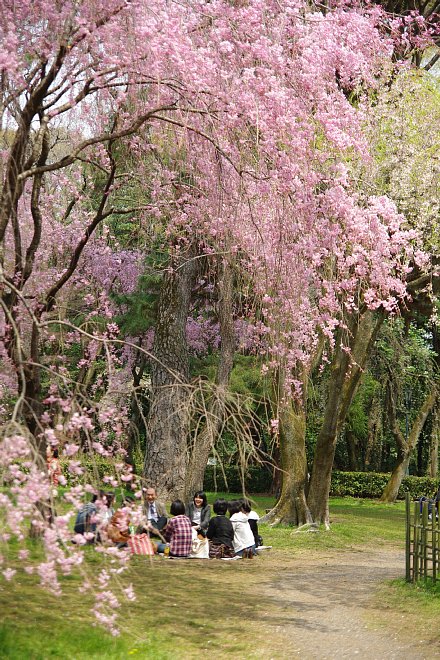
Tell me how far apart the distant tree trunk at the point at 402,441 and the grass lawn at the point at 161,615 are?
55.3 feet

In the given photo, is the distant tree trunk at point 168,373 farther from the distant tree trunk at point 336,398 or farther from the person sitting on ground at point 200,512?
the person sitting on ground at point 200,512

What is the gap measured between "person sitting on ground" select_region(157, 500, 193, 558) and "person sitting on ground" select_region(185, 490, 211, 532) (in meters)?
0.64

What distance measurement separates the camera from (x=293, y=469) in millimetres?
18984

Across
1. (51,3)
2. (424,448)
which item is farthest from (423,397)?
(51,3)

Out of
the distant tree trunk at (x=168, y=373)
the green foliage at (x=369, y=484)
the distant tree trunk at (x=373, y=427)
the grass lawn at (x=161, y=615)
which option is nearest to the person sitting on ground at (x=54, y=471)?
the grass lawn at (x=161, y=615)

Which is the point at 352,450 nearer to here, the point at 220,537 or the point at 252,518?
the point at 252,518

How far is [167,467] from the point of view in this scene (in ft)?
62.7

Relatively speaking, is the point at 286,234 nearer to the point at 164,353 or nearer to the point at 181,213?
the point at 181,213

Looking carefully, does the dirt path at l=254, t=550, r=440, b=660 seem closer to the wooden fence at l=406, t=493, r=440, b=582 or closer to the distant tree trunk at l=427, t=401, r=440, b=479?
the wooden fence at l=406, t=493, r=440, b=582

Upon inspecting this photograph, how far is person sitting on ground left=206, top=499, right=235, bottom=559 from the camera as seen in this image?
13328 mm

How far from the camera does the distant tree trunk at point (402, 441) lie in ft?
96.7

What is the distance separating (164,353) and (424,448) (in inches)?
919

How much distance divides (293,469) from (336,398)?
5.51ft

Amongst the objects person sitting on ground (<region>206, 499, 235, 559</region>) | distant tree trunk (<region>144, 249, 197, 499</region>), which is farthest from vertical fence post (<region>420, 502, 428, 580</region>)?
distant tree trunk (<region>144, 249, 197, 499</region>)
